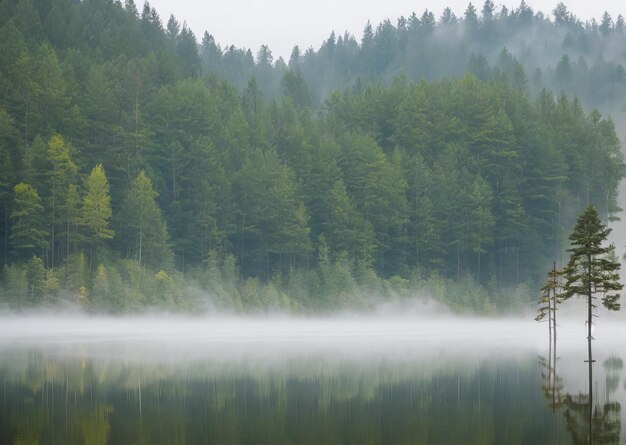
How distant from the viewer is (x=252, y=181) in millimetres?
120875

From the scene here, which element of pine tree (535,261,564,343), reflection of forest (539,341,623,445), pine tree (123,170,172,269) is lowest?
reflection of forest (539,341,623,445)

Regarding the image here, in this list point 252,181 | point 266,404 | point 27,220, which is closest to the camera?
point 266,404

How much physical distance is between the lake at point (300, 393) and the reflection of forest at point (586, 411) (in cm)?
7

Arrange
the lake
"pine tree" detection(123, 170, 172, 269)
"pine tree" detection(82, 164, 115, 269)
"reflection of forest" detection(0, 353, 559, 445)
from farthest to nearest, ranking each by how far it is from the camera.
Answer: "pine tree" detection(123, 170, 172, 269)
"pine tree" detection(82, 164, 115, 269)
the lake
"reflection of forest" detection(0, 353, 559, 445)

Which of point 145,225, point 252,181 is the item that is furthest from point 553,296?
point 252,181

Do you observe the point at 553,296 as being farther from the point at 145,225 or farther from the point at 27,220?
the point at 27,220

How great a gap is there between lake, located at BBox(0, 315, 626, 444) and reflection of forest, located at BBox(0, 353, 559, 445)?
57 mm

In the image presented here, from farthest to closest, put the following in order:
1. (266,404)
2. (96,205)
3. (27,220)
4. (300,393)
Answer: (96,205) → (27,220) → (300,393) → (266,404)

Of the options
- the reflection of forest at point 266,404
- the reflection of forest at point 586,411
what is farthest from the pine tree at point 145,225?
the reflection of forest at point 586,411

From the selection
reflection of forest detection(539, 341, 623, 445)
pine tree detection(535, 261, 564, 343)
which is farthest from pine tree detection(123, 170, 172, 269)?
reflection of forest detection(539, 341, 623, 445)

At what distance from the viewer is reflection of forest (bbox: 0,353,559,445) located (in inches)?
1129

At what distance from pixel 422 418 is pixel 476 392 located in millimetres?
8177

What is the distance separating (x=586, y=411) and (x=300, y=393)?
10.3 meters

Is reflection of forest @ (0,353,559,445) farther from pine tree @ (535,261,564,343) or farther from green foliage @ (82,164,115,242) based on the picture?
green foliage @ (82,164,115,242)
